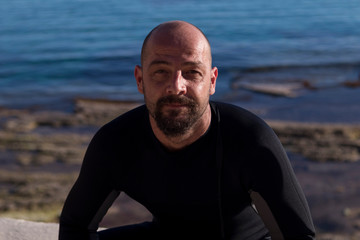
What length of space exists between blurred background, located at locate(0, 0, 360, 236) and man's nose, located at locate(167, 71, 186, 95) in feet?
7.02

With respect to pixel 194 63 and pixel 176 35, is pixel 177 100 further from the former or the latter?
pixel 176 35

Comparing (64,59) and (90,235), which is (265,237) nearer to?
(90,235)

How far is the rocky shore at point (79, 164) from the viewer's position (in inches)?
154

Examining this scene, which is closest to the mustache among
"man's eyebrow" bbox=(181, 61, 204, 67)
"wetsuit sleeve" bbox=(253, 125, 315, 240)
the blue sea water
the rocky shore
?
"man's eyebrow" bbox=(181, 61, 204, 67)

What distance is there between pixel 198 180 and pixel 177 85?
0.40 meters

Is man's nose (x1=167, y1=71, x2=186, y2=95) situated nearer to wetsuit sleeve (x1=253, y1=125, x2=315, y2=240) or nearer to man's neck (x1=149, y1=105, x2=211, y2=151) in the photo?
man's neck (x1=149, y1=105, x2=211, y2=151)

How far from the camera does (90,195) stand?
2.11m

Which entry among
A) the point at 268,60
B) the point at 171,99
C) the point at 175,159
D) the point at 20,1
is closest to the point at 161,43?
the point at 171,99

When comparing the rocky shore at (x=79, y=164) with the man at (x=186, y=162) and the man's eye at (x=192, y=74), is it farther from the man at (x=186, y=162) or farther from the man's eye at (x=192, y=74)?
the man's eye at (x=192, y=74)

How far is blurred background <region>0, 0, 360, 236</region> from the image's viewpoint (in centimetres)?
443

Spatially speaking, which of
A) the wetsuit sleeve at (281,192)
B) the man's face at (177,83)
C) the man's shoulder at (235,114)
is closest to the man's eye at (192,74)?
the man's face at (177,83)

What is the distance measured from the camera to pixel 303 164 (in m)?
4.76

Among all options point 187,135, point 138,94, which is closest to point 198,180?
point 187,135

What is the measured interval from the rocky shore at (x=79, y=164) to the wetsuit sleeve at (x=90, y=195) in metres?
1.67
